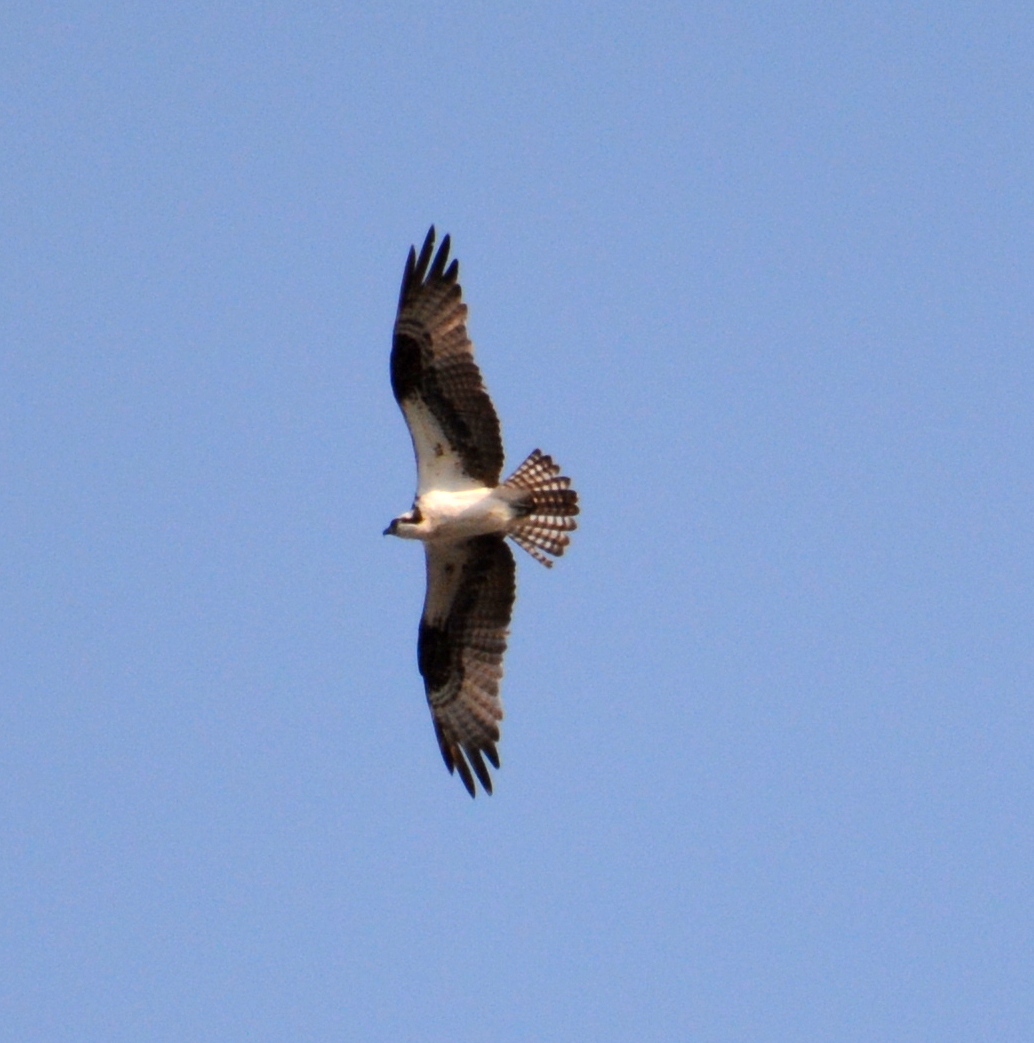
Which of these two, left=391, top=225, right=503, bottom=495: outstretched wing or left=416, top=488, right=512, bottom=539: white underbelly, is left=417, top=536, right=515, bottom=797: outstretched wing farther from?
left=391, top=225, right=503, bottom=495: outstretched wing

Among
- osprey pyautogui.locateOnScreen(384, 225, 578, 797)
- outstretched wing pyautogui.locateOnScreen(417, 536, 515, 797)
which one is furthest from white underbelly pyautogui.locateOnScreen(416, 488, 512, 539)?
outstretched wing pyautogui.locateOnScreen(417, 536, 515, 797)

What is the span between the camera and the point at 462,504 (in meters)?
16.2

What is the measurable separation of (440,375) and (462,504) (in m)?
1.02

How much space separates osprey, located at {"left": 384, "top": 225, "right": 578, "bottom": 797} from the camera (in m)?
15.9

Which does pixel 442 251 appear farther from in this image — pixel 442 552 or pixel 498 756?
pixel 498 756

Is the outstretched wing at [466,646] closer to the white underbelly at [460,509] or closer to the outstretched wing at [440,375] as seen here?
the white underbelly at [460,509]

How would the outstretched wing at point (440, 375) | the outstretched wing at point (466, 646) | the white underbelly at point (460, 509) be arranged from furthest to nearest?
the outstretched wing at point (466, 646) → the white underbelly at point (460, 509) → the outstretched wing at point (440, 375)

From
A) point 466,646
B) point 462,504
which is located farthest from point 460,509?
point 466,646

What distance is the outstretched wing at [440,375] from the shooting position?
1588 centimetres

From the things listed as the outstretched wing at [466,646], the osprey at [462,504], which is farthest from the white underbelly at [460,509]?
the outstretched wing at [466,646]

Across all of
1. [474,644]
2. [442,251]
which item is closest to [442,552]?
[474,644]

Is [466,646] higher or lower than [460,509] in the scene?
lower

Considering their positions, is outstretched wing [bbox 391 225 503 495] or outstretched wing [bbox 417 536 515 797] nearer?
outstretched wing [bbox 391 225 503 495]

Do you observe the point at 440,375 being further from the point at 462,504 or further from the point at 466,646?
the point at 466,646
